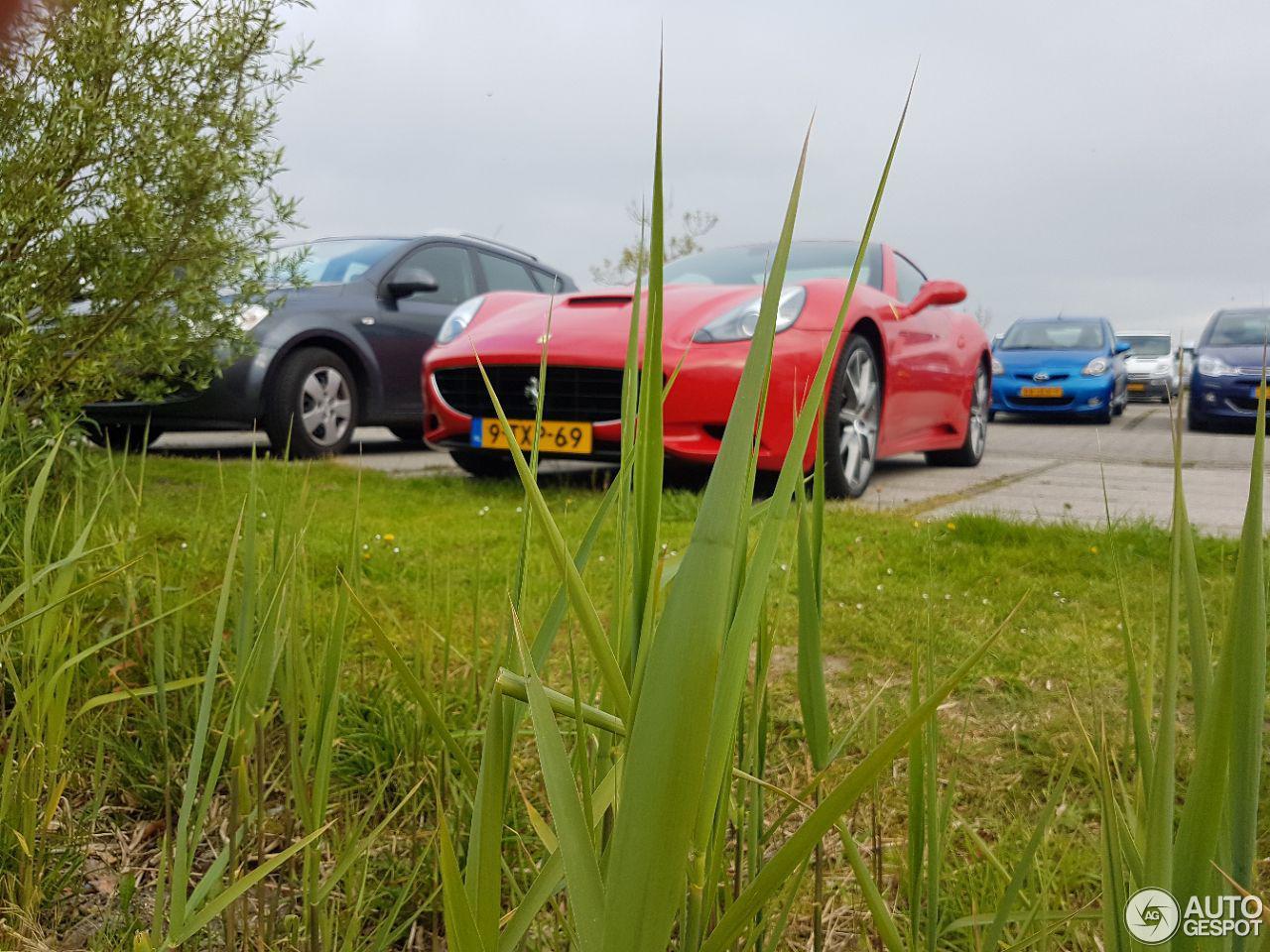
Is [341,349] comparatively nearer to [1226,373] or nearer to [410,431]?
[410,431]

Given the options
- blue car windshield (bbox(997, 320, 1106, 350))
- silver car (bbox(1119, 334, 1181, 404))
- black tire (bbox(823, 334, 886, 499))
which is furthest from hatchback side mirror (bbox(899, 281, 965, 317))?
silver car (bbox(1119, 334, 1181, 404))

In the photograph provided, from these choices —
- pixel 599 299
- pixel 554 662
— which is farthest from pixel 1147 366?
pixel 554 662

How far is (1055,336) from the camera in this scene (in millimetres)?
13938

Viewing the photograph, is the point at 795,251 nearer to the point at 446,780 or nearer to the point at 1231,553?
the point at 1231,553

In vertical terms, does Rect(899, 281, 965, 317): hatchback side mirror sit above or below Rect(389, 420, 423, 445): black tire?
above

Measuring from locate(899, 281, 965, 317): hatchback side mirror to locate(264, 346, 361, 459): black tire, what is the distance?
3184mm

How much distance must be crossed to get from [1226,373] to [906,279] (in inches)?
281

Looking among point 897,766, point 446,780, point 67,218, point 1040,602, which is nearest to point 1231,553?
point 1040,602

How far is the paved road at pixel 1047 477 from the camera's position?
4.30 m

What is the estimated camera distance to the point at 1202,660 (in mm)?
500

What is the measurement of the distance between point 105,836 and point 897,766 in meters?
1.02

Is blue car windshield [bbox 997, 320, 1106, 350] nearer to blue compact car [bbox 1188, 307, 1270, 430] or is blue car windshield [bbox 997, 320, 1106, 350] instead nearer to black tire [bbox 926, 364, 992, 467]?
blue compact car [bbox 1188, 307, 1270, 430]

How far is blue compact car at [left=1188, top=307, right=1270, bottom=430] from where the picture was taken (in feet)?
34.9

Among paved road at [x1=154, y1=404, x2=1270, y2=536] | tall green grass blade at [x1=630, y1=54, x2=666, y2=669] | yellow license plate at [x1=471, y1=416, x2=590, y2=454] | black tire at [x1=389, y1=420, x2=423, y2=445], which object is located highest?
tall green grass blade at [x1=630, y1=54, x2=666, y2=669]
